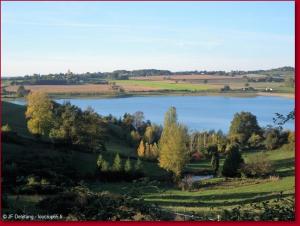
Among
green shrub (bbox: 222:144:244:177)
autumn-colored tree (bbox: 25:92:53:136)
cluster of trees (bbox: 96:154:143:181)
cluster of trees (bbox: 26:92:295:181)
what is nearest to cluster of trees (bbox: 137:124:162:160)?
cluster of trees (bbox: 26:92:295:181)

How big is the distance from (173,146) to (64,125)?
19.5 feet

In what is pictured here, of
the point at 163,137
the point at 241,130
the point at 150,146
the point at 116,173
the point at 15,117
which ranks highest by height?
the point at 15,117

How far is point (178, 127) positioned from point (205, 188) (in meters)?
3.30

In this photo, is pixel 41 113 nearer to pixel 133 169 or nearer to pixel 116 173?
pixel 133 169

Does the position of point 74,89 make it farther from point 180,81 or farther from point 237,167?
point 237,167

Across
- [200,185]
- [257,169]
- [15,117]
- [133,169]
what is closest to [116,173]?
[133,169]

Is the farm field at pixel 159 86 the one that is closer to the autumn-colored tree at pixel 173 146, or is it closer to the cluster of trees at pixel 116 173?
the cluster of trees at pixel 116 173

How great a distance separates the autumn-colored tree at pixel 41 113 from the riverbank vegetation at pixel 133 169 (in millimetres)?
53

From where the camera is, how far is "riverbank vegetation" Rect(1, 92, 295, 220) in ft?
26.1

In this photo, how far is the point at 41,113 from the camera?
2359 centimetres

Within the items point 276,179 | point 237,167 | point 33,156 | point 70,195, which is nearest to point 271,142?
point 237,167

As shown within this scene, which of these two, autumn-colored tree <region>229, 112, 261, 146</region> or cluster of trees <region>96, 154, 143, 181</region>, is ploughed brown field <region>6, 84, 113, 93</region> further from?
autumn-colored tree <region>229, 112, 261, 146</region>

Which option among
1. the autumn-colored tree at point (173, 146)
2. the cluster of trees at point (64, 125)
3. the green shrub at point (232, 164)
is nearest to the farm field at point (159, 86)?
the autumn-colored tree at point (173, 146)

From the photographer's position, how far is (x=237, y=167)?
27047mm
